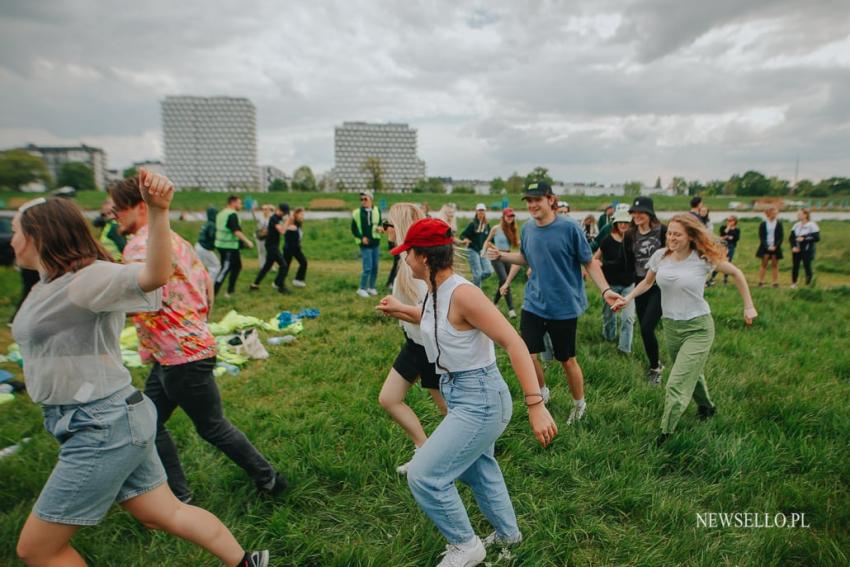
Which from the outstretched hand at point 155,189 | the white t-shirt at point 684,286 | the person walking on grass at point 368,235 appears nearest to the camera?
the outstretched hand at point 155,189

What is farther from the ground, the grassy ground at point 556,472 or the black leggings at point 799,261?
the black leggings at point 799,261

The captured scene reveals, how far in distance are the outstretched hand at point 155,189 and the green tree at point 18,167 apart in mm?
5307

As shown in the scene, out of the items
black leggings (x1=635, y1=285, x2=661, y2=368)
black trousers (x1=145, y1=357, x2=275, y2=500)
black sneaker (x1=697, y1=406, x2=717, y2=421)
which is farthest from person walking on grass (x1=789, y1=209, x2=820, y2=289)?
black trousers (x1=145, y1=357, x2=275, y2=500)

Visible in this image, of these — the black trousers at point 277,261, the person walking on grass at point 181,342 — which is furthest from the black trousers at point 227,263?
the person walking on grass at point 181,342

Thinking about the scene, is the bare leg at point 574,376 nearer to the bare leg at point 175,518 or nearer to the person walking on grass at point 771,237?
the bare leg at point 175,518

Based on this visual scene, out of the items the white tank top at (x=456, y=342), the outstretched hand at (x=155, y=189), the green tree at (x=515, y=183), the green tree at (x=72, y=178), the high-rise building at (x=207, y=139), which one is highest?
A: the high-rise building at (x=207, y=139)

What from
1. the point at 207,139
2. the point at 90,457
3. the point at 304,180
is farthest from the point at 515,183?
the point at 207,139

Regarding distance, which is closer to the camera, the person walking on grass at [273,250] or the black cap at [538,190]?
the black cap at [538,190]

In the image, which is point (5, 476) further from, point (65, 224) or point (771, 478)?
point (771, 478)

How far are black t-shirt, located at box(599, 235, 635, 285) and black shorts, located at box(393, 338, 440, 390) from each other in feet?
13.1

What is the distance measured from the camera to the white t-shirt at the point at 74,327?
1784 millimetres

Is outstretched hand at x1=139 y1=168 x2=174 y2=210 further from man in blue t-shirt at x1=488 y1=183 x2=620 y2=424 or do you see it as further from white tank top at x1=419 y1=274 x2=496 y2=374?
man in blue t-shirt at x1=488 y1=183 x2=620 y2=424

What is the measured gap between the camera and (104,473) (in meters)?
1.88

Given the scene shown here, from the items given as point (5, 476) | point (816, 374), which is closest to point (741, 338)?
point (816, 374)
